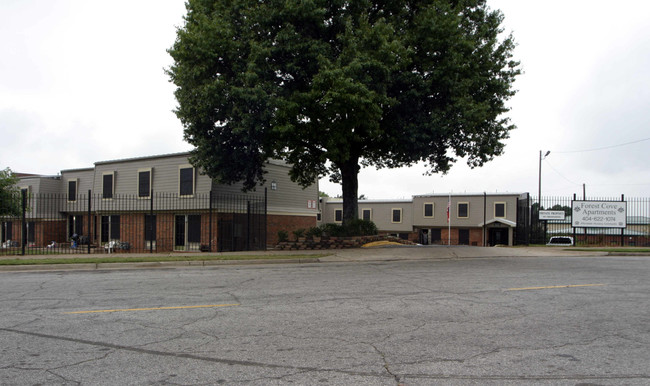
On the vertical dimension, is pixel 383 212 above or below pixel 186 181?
below

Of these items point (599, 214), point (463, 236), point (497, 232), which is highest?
point (599, 214)

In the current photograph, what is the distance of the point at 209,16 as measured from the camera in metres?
18.7

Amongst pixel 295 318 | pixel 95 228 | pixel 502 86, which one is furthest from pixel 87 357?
pixel 95 228

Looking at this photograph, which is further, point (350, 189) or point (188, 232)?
point (188, 232)

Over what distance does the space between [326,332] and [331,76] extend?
36.3 feet

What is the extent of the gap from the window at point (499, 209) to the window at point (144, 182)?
31348mm

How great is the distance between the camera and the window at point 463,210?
46.4 m

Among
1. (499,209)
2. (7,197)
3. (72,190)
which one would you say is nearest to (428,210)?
(499,209)

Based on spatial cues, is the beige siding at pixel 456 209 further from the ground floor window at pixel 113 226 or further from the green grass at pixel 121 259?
the green grass at pixel 121 259

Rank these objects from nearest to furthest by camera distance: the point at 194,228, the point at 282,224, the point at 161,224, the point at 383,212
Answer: the point at 194,228
the point at 161,224
the point at 282,224
the point at 383,212

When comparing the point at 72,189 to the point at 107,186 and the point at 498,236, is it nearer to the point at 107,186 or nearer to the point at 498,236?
the point at 107,186

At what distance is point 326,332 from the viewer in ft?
20.5

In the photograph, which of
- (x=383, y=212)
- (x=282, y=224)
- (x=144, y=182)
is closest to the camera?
(x=144, y=182)

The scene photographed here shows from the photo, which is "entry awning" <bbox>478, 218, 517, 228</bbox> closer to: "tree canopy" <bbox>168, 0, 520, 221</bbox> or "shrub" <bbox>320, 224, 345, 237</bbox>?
"tree canopy" <bbox>168, 0, 520, 221</bbox>
